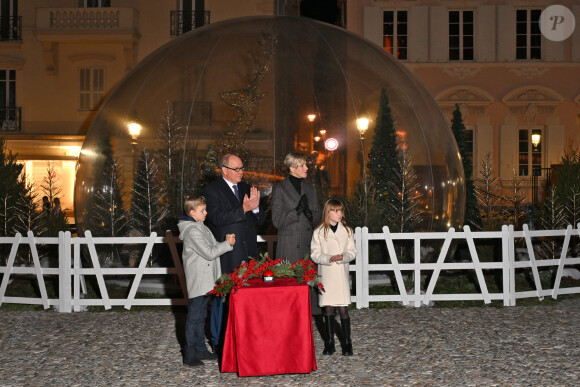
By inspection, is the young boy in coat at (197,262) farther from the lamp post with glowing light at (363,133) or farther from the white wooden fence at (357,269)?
the lamp post with glowing light at (363,133)

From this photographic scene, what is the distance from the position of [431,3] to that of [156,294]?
21590 millimetres

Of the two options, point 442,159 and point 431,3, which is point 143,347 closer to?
point 442,159

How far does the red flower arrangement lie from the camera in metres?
6.25

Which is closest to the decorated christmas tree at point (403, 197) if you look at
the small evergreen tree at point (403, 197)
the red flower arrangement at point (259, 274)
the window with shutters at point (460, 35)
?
the small evergreen tree at point (403, 197)

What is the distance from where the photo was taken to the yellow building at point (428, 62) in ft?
95.1

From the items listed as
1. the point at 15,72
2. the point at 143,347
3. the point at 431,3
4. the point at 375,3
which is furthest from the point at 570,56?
the point at 143,347

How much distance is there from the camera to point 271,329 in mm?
6180

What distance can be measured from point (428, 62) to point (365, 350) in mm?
23214

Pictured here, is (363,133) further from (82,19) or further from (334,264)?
(82,19)

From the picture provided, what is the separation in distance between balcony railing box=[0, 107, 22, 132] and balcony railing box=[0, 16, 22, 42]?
278 cm

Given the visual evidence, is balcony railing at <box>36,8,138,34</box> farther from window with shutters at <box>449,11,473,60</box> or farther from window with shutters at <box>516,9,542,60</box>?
window with shutters at <box>516,9,542,60</box>

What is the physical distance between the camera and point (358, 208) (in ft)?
32.5

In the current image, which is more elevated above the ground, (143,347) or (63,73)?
(63,73)

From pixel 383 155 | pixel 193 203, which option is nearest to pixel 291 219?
pixel 193 203
